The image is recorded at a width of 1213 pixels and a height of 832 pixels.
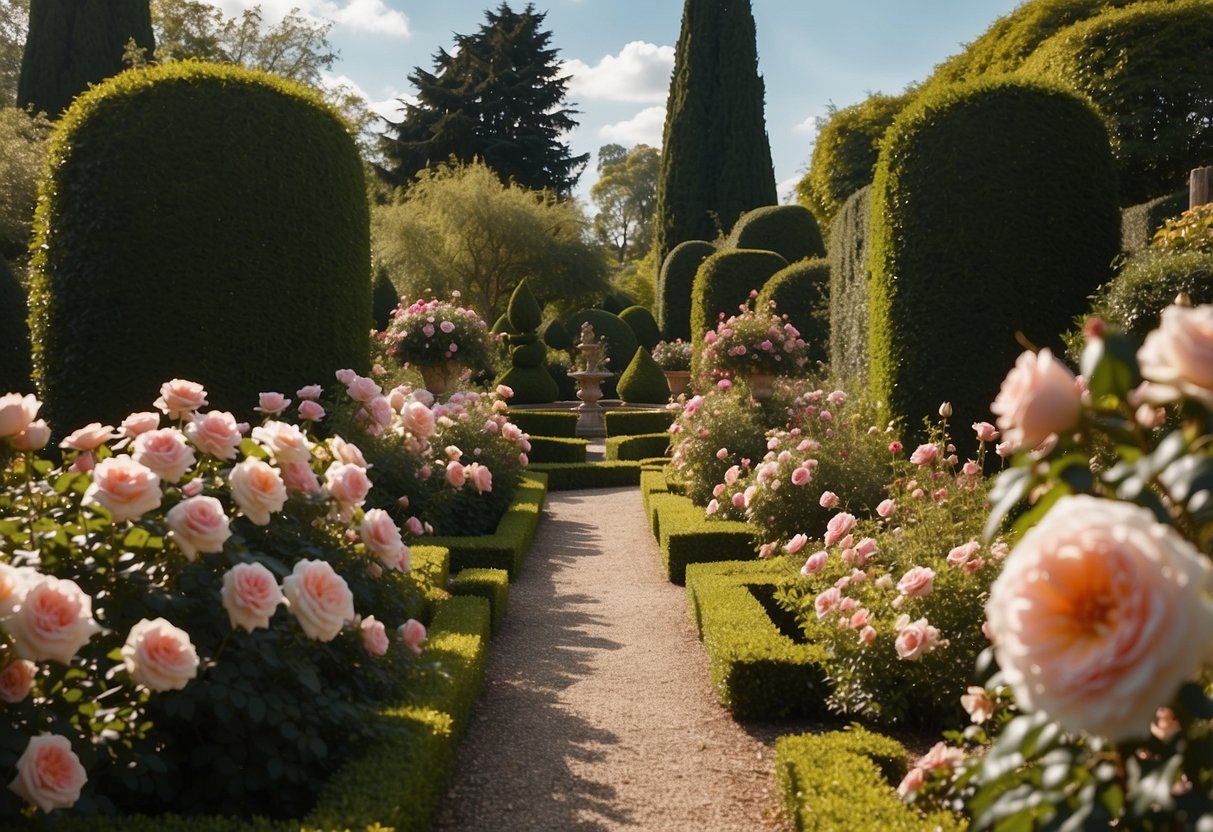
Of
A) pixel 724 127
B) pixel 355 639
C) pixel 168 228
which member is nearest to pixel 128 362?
pixel 168 228

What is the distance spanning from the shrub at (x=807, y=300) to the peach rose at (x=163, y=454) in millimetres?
12085

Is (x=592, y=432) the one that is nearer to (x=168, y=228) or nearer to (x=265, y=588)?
(x=168, y=228)

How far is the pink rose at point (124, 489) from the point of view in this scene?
2.78 metres

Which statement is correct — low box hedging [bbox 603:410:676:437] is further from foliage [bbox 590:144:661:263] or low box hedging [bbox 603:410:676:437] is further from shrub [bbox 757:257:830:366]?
foliage [bbox 590:144:661:263]

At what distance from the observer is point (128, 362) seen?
7.09 meters

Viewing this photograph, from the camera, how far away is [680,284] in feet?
89.8

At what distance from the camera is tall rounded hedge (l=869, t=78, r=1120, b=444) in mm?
7398

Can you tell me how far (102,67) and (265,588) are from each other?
25129 mm

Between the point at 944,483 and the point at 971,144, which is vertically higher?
the point at 971,144

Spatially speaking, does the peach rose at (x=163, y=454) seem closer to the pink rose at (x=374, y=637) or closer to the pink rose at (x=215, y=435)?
the pink rose at (x=215, y=435)

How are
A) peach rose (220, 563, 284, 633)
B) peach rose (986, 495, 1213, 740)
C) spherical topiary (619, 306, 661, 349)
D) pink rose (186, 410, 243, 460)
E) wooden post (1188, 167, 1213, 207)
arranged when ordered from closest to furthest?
peach rose (986, 495, 1213, 740)
peach rose (220, 563, 284, 633)
pink rose (186, 410, 243, 460)
wooden post (1188, 167, 1213, 207)
spherical topiary (619, 306, 661, 349)

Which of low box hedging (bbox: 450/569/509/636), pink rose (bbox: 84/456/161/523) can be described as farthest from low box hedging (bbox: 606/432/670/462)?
pink rose (bbox: 84/456/161/523)

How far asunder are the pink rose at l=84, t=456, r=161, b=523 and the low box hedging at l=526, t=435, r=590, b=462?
43.1ft

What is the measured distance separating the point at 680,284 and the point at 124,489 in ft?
82.4
